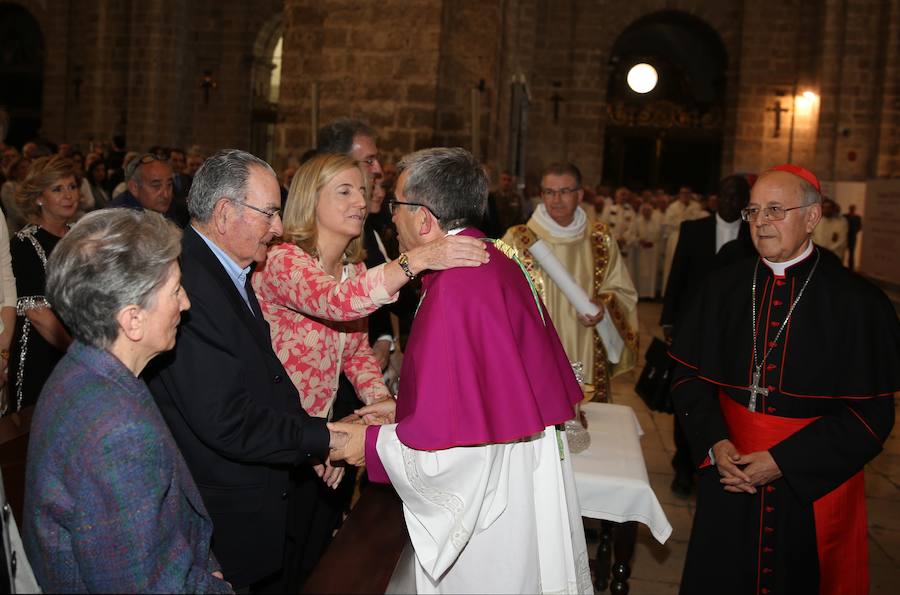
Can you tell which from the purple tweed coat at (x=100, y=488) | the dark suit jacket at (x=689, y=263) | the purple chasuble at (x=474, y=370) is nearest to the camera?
the purple tweed coat at (x=100, y=488)

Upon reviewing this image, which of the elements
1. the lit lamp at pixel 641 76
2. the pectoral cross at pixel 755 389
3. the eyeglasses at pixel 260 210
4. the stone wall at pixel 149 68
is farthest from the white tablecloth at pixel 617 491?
the stone wall at pixel 149 68

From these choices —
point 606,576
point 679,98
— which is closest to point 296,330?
point 606,576

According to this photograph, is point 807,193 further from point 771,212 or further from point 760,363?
point 760,363

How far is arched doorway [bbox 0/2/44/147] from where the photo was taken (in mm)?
21453

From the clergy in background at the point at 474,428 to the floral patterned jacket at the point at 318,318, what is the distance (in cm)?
29

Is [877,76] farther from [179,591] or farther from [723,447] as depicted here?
[179,591]

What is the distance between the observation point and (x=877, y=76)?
17.2 meters

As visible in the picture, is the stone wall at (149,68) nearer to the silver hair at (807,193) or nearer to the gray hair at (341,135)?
the gray hair at (341,135)

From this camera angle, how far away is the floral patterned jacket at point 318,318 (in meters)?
2.66

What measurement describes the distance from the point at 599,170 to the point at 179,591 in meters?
18.7

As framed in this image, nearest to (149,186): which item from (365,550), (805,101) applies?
(365,550)

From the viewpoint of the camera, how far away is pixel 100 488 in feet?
5.50

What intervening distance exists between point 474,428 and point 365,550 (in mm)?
589

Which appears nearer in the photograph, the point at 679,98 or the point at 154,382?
the point at 154,382
